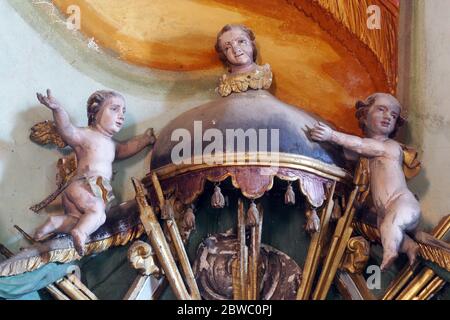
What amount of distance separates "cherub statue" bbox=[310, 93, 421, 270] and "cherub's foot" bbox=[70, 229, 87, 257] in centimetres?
75

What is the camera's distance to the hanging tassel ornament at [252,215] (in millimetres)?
3389

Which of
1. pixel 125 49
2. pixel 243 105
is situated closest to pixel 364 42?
pixel 243 105

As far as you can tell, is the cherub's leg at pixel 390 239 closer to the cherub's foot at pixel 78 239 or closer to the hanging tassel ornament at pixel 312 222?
the hanging tassel ornament at pixel 312 222

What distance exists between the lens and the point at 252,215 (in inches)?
133

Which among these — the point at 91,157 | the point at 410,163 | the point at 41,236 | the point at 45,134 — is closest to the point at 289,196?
the point at 410,163

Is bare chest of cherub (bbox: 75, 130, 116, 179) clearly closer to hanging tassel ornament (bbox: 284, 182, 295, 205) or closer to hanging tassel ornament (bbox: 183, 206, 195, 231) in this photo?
hanging tassel ornament (bbox: 183, 206, 195, 231)

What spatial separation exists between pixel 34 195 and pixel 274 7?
1.03 m

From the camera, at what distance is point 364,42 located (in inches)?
148

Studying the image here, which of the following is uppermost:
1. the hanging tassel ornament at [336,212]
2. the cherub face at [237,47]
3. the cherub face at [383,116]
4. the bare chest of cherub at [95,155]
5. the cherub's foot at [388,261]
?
the cherub face at [237,47]

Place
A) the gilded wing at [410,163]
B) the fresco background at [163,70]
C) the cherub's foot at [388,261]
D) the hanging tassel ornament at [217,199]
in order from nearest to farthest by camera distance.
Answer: the cherub's foot at [388,261]
the hanging tassel ornament at [217,199]
the gilded wing at [410,163]
the fresco background at [163,70]

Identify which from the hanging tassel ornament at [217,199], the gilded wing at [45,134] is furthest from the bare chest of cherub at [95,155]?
the hanging tassel ornament at [217,199]

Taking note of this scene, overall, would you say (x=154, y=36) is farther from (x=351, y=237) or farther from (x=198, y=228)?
(x=351, y=237)

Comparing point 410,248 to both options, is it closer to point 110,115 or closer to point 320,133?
point 320,133

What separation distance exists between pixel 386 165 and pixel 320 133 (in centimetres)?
22
